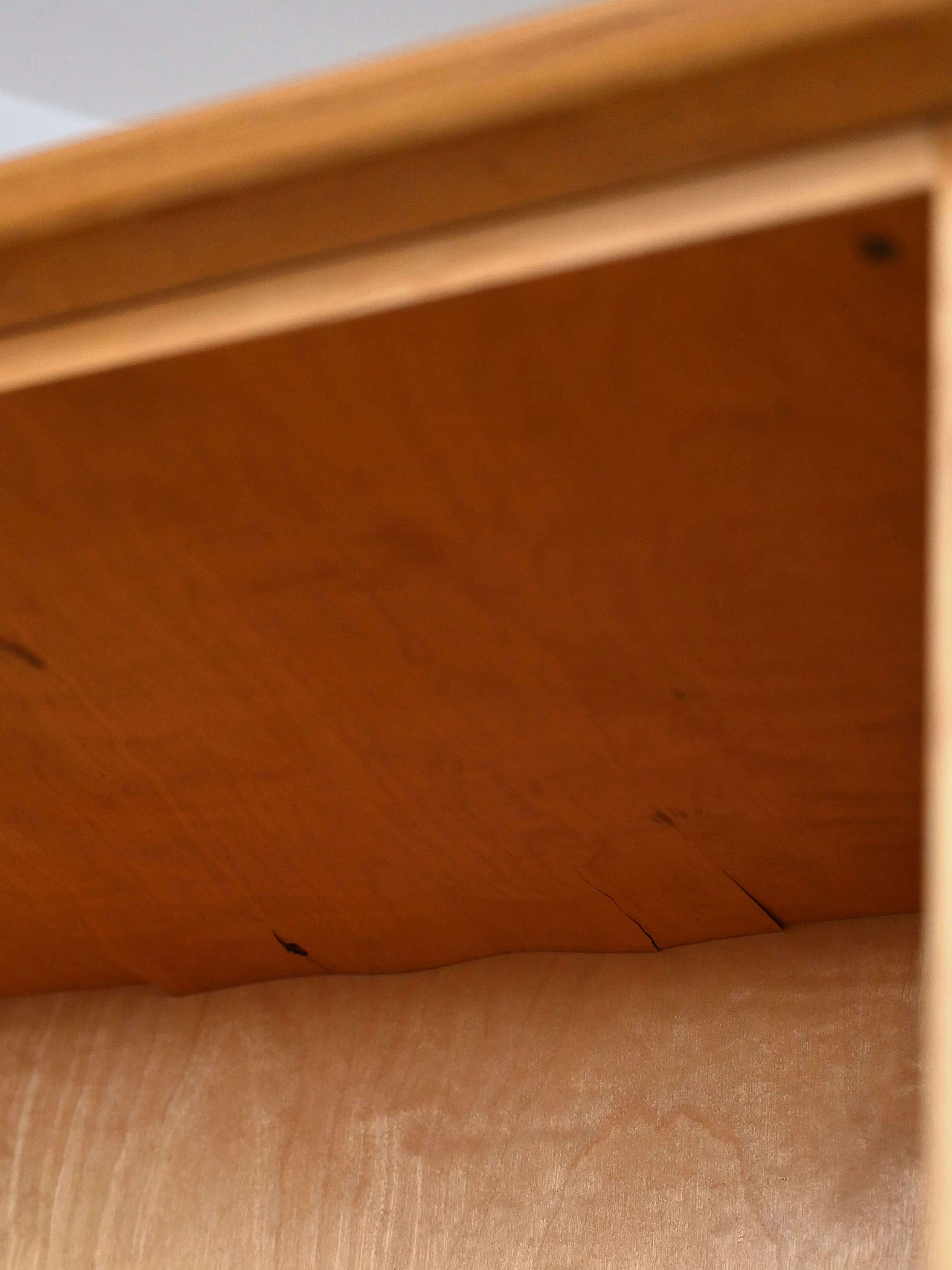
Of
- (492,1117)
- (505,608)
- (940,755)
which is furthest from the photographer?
(492,1117)

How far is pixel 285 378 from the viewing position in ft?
1.05

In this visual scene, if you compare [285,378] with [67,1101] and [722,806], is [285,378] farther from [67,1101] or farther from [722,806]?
[67,1101]

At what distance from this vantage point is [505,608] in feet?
1.21

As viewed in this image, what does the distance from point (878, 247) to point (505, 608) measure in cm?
14

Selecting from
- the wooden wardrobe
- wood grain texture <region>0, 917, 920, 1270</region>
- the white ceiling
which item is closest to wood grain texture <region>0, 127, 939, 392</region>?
the wooden wardrobe

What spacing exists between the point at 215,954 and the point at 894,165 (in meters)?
0.42

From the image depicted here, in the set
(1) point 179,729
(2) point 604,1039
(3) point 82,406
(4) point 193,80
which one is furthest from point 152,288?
(4) point 193,80

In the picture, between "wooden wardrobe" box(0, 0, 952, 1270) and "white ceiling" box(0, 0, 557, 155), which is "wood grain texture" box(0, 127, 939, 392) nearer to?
"wooden wardrobe" box(0, 0, 952, 1270)

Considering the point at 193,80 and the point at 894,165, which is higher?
the point at 193,80

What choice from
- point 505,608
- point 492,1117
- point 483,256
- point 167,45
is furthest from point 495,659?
point 167,45

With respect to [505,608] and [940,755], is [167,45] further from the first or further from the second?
[940,755]

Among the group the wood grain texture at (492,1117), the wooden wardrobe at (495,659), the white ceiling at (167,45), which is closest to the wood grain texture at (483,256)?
the wooden wardrobe at (495,659)

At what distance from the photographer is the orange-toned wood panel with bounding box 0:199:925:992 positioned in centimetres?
30

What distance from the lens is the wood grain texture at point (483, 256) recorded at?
0.27m
